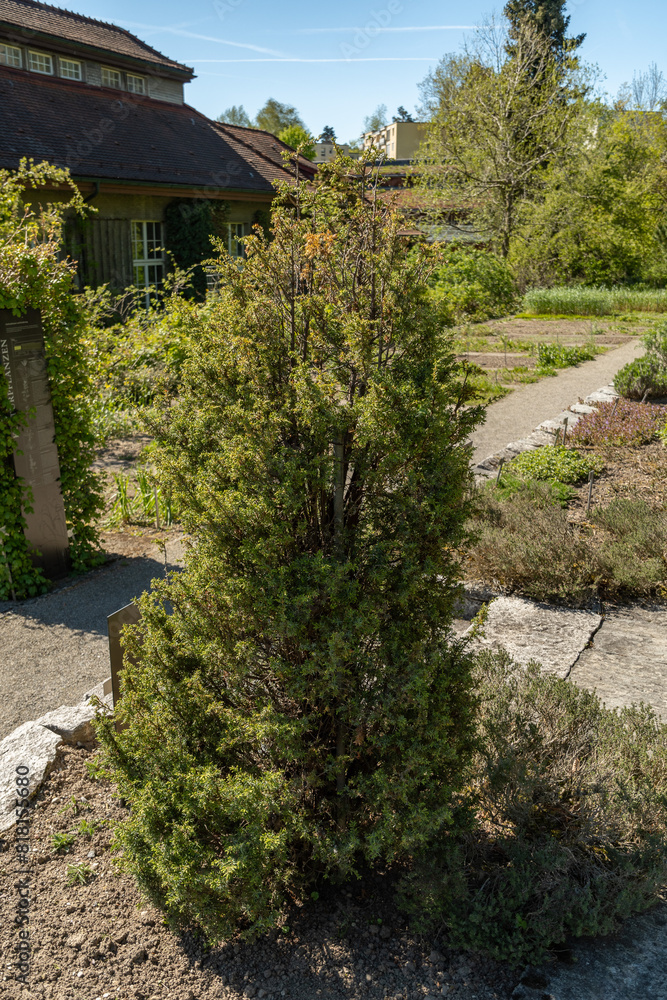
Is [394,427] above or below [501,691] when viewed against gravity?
above

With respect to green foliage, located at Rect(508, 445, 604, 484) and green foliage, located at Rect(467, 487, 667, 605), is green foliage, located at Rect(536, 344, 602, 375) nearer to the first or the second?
green foliage, located at Rect(508, 445, 604, 484)

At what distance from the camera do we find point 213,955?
2480 mm

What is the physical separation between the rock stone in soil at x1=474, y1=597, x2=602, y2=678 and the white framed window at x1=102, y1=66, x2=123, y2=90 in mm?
19373

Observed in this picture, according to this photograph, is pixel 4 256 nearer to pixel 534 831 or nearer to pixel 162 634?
pixel 162 634

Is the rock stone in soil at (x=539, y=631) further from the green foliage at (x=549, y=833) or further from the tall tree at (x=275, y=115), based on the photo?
the tall tree at (x=275, y=115)

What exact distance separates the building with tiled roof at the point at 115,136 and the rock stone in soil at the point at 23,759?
1198cm

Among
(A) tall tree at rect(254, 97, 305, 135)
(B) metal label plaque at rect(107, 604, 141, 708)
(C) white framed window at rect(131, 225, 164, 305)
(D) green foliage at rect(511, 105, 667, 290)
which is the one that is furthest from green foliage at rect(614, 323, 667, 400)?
(A) tall tree at rect(254, 97, 305, 135)

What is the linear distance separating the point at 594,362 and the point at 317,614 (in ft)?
40.9

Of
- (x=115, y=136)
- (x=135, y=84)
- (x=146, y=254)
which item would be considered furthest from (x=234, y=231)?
(x=135, y=84)

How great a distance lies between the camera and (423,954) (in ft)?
8.00

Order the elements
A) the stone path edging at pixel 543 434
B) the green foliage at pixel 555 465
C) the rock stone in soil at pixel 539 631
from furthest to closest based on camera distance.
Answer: the stone path edging at pixel 543 434
the green foliage at pixel 555 465
the rock stone in soil at pixel 539 631

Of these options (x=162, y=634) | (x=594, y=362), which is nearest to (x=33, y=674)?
(x=162, y=634)

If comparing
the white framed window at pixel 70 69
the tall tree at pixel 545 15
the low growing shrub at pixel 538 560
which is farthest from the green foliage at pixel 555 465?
the tall tree at pixel 545 15

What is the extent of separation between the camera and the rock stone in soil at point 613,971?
7.38 ft
